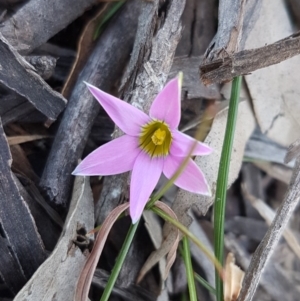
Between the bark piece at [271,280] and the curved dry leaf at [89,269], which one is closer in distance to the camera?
the curved dry leaf at [89,269]

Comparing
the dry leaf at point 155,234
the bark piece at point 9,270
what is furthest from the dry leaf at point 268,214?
the bark piece at point 9,270

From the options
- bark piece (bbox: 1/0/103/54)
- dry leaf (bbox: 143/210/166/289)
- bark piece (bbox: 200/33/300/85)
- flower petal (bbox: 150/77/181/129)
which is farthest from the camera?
dry leaf (bbox: 143/210/166/289)

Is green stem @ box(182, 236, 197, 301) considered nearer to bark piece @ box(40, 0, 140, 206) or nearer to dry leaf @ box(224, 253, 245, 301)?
dry leaf @ box(224, 253, 245, 301)

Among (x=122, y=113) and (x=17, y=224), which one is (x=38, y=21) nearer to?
(x=122, y=113)

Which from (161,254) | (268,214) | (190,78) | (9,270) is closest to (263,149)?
(268,214)

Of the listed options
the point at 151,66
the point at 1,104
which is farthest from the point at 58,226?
the point at 151,66

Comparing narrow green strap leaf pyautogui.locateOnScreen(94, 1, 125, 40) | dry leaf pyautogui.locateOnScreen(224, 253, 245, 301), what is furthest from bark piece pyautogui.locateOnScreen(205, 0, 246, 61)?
dry leaf pyautogui.locateOnScreen(224, 253, 245, 301)

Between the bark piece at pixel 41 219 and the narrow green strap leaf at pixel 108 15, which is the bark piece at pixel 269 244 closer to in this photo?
the bark piece at pixel 41 219
